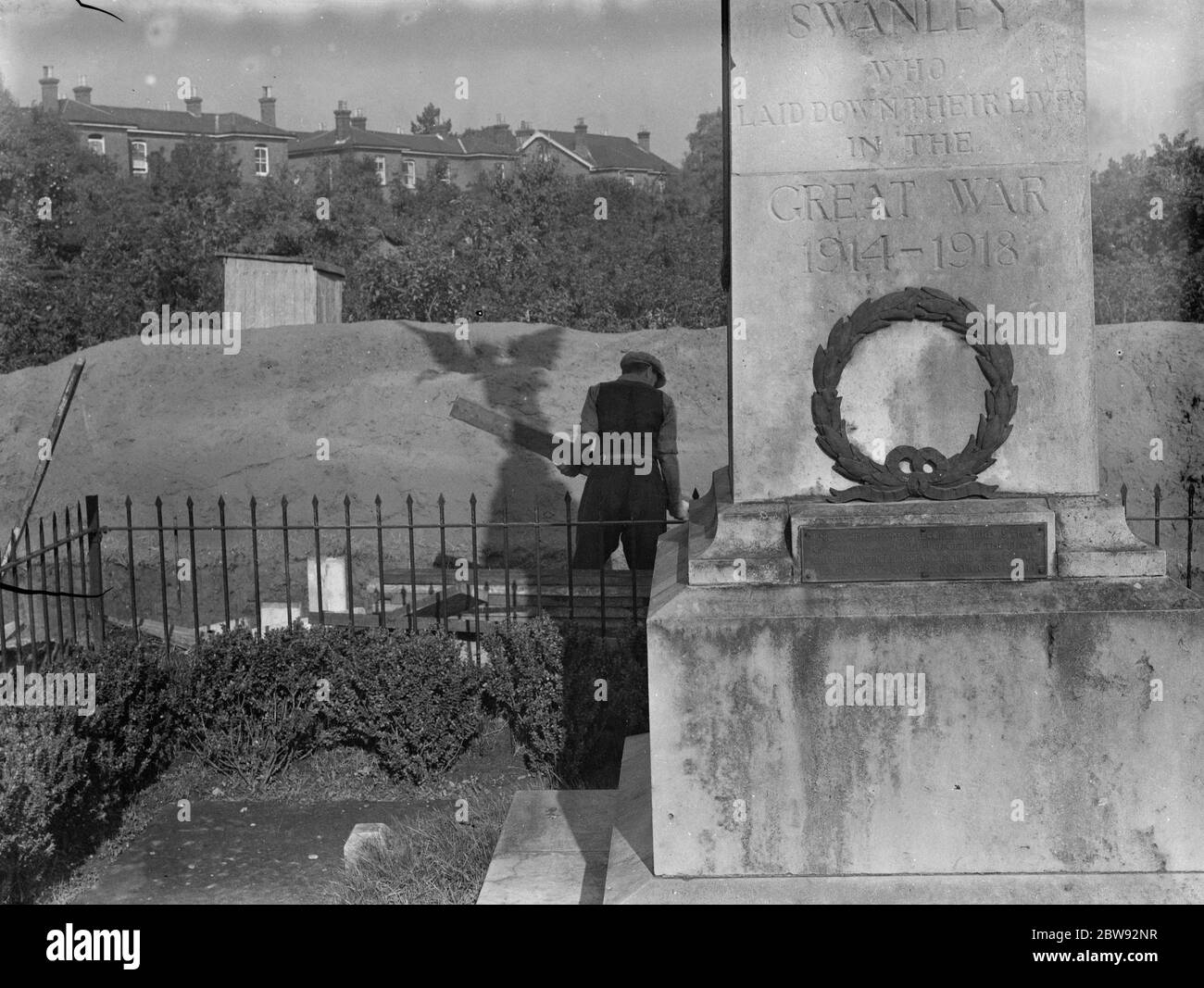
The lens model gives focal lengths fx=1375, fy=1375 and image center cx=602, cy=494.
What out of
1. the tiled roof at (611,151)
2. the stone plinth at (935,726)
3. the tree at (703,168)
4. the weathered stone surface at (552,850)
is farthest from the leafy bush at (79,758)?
the tiled roof at (611,151)

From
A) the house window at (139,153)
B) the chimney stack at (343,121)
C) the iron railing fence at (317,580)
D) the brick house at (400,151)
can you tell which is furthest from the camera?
the chimney stack at (343,121)

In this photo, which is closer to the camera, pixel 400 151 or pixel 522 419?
pixel 522 419

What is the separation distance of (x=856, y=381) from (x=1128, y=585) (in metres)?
0.93

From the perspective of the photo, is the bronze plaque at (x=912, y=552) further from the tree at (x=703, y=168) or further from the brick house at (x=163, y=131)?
the brick house at (x=163, y=131)

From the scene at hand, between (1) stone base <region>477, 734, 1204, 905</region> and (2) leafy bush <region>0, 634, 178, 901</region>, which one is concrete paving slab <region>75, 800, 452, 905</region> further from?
(1) stone base <region>477, 734, 1204, 905</region>

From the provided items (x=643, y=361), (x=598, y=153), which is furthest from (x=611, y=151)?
(x=643, y=361)

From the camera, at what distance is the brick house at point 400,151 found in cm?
4609

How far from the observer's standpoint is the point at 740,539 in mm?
3916

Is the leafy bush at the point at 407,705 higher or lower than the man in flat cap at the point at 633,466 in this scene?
lower

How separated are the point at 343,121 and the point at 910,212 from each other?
4927 centimetres

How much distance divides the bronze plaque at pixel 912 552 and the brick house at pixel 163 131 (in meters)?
44.3

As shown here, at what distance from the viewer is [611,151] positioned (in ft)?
176

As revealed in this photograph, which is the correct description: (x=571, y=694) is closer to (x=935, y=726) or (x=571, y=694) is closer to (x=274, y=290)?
(x=935, y=726)

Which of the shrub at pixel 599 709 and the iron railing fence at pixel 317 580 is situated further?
the iron railing fence at pixel 317 580
